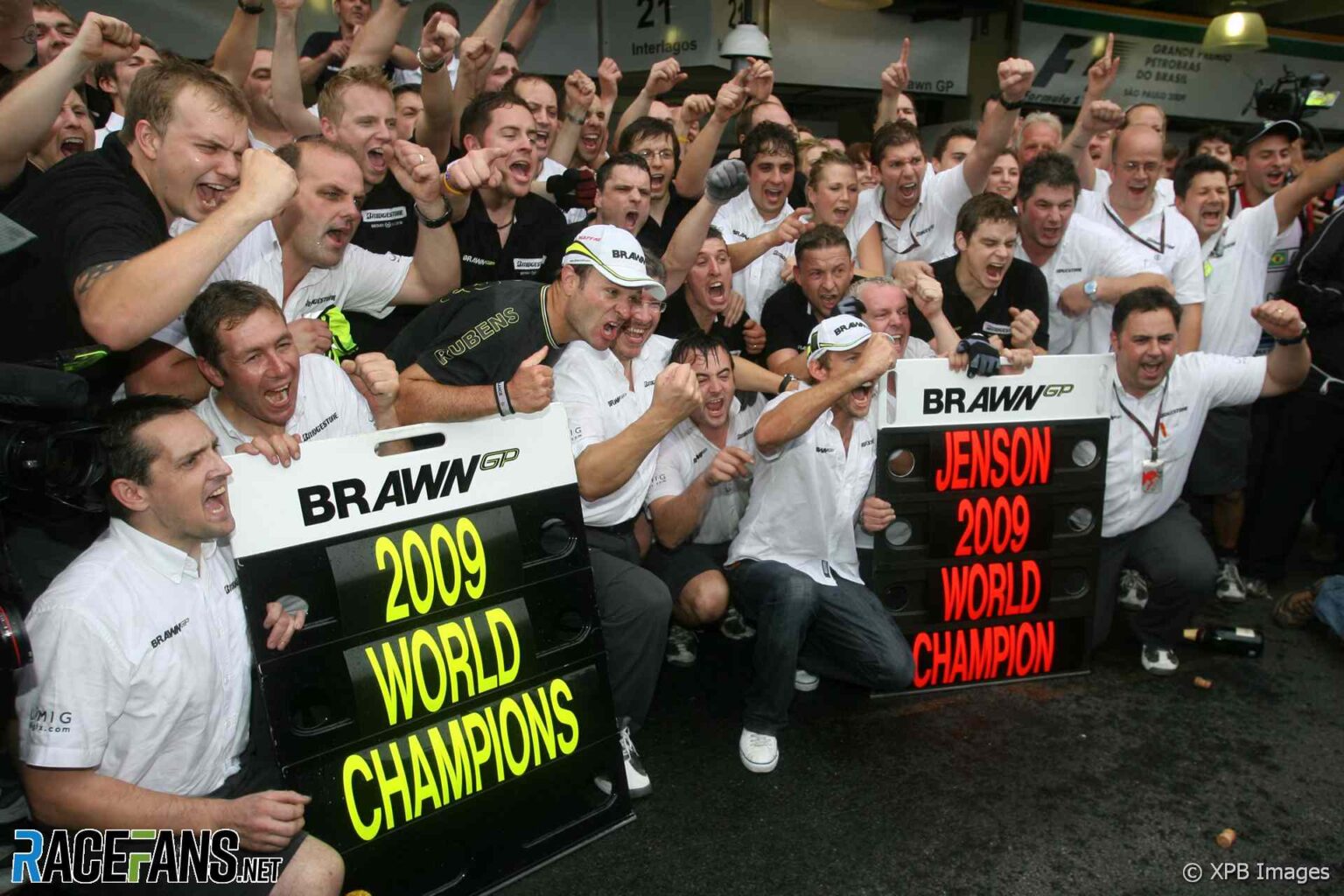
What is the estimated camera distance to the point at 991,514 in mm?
3977

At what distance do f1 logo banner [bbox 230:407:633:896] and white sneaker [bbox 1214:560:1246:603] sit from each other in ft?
11.9

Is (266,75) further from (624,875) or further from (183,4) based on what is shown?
(624,875)

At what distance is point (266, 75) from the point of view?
17.2ft

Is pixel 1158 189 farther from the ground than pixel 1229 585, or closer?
farther from the ground

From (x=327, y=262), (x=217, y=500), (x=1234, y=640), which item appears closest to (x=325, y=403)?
(x=327, y=262)

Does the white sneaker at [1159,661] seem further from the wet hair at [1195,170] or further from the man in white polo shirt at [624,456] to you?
the wet hair at [1195,170]

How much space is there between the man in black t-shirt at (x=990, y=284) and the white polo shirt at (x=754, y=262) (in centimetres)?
78

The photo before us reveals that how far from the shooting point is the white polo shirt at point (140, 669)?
2.13m

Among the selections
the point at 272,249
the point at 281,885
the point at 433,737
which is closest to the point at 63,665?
the point at 281,885

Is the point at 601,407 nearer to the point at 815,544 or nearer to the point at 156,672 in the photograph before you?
the point at 815,544

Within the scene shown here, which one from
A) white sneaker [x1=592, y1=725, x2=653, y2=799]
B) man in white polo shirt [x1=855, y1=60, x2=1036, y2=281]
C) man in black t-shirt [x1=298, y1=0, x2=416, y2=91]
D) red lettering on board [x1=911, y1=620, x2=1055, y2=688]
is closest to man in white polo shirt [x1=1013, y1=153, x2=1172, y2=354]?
man in white polo shirt [x1=855, y1=60, x2=1036, y2=281]

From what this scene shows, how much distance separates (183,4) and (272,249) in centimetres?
534

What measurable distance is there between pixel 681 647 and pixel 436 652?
6.24 feet

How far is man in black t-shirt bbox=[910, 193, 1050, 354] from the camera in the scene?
4.44 metres
